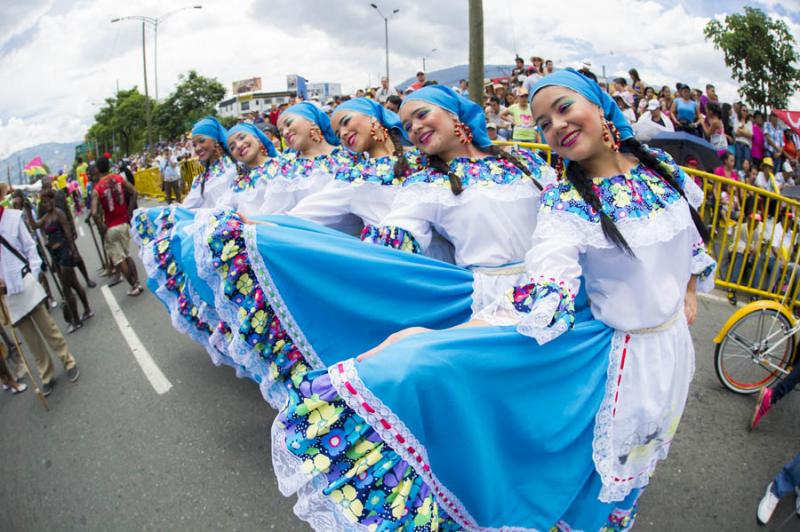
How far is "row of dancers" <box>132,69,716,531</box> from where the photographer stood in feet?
4.65

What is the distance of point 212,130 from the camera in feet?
17.2

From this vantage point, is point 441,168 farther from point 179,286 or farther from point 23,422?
point 23,422

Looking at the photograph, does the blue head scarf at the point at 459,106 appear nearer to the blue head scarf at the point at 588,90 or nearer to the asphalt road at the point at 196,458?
the blue head scarf at the point at 588,90

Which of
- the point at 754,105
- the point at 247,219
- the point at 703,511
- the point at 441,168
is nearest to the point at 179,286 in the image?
the point at 247,219

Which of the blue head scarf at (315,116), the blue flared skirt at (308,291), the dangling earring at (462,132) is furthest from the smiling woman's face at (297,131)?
the dangling earring at (462,132)

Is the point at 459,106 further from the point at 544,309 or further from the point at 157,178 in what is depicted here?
the point at 157,178

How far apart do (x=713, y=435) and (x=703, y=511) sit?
0.84m

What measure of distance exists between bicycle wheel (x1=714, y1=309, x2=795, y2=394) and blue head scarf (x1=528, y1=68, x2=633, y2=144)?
105 inches

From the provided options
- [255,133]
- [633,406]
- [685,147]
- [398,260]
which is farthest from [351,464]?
[685,147]

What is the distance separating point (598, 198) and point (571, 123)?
0.98 ft

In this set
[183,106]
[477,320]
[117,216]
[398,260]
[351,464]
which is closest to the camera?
[351,464]

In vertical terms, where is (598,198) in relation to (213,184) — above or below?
above

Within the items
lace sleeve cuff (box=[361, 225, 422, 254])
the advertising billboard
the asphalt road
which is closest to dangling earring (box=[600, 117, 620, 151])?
lace sleeve cuff (box=[361, 225, 422, 254])

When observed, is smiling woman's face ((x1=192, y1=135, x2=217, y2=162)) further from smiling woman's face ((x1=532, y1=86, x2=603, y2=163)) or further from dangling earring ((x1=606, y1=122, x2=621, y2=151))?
dangling earring ((x1=606, y1=122, x2=621, y2=151))
